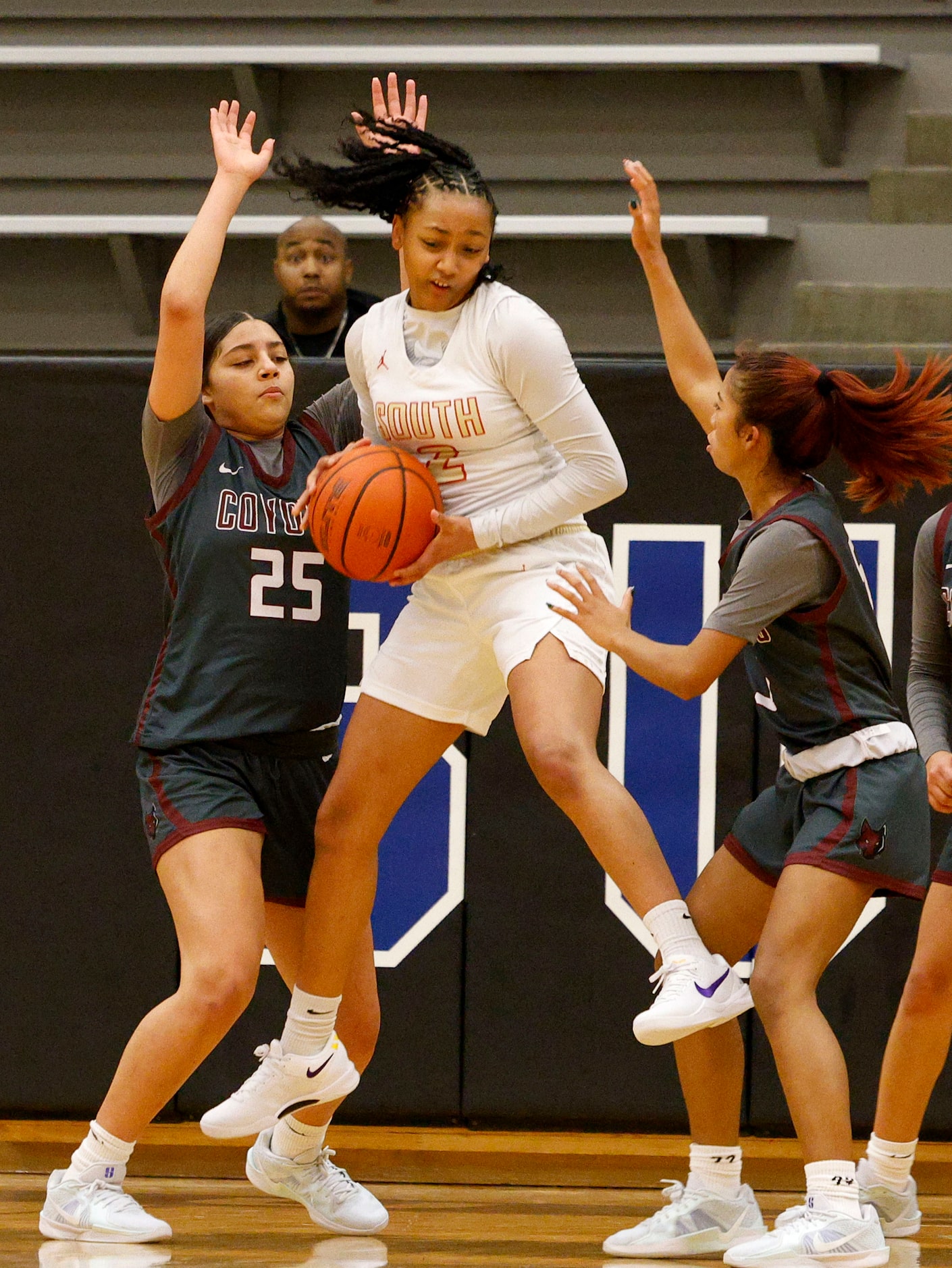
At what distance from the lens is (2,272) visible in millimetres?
7172

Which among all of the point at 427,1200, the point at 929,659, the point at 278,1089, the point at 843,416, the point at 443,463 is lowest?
the point at 427,1200

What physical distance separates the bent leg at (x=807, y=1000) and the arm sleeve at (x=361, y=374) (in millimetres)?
1243

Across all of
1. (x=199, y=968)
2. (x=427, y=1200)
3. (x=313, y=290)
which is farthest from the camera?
(x=313, y=290)

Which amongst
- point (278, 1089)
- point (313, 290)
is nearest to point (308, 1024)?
point (278, 1089)

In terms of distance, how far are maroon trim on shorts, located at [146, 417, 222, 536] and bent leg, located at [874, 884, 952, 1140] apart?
169cm

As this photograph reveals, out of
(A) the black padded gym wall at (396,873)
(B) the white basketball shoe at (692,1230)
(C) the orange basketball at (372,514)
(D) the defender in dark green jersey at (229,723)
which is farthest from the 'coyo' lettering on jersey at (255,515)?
(B) the white basketball shoe at (692,1230)

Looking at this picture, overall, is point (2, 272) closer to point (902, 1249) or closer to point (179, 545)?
point (179, 545)

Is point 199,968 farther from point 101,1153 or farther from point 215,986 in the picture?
point 101,1153

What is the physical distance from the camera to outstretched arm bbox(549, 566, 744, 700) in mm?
3236

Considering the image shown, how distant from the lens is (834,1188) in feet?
10.4

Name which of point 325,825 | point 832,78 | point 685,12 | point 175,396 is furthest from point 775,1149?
point 685,12

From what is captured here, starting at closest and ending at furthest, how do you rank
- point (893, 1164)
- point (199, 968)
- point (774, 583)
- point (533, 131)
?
point (774, 583) → point (199, 968) → point (893, 1164) → point (533, 131)

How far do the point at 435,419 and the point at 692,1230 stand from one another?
166 centimetres

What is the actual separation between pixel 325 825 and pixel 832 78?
4465 millimetres
